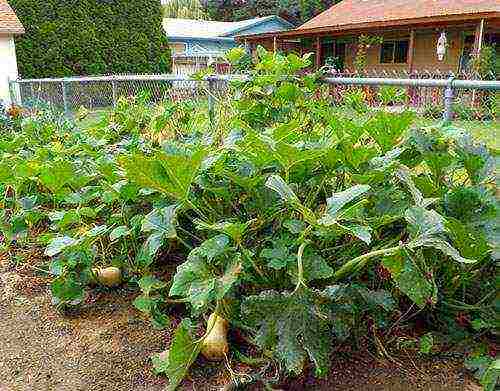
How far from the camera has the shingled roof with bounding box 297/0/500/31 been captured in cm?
1516

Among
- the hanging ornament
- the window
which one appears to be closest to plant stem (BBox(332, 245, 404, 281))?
the hanging ornament

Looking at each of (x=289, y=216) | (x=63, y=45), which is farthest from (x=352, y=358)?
(x=63, y=45)

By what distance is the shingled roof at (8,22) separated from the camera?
13.4m

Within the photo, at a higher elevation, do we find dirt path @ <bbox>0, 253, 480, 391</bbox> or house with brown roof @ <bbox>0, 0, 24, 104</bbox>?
house with brown roof @ <bbox>0, 0, 24, 104</bbox>

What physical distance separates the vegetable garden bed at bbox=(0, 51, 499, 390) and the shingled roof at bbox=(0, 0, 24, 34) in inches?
525

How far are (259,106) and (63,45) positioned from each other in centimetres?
1443

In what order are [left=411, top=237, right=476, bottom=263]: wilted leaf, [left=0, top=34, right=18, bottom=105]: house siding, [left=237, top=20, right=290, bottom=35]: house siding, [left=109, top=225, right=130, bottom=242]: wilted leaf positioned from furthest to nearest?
[left=237, top=20, right=290, bottom=35]: house siding < [left=0, top=34, right=18, bottom=105]: house siding < [left=109, top=225, right=130, bottom=242]: wilted leaf < [left=411, top=237, right=476, bottom=263]: wilted leaf

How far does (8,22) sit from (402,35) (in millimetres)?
13056

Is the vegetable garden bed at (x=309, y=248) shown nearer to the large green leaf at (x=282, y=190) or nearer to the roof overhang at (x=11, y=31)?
the large green leaf at (x=282, y=190)

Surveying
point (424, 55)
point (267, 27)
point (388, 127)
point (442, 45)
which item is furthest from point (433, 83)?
point (267, 27)

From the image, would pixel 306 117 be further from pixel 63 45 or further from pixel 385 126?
pixel 63 45

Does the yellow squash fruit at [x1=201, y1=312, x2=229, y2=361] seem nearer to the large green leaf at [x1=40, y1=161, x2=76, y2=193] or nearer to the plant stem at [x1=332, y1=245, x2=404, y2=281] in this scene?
the plant stem at [x1=332, y1=245, x2=404, y2=281]

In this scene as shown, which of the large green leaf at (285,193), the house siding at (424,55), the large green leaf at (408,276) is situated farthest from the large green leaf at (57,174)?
the house siding at (424,55)

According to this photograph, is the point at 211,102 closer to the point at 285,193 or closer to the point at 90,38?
the point at 285,193
